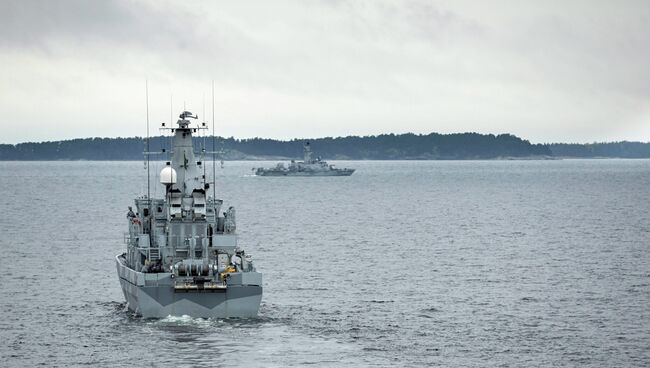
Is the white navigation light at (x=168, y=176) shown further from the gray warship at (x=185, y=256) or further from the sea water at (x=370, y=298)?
the sea water at (x=370, y=298)

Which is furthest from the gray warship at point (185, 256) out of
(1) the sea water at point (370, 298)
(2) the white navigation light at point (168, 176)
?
(1) the sea water at point (370, 298)

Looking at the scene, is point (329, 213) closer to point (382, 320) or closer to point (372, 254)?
point (372, 254)

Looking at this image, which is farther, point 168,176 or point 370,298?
point 370,298

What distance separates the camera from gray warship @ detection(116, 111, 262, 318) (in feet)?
154

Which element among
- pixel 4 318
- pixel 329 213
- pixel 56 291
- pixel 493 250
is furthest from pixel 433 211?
pixel 4 318

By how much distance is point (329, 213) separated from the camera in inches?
5153

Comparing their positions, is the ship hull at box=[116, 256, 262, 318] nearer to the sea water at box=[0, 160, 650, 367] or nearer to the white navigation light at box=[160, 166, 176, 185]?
the sea water at box=[0, 160, 650, 367]

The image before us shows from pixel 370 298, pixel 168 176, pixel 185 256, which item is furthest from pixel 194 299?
pixel 370 298

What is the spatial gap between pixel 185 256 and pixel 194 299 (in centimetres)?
465

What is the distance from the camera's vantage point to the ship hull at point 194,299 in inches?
1839

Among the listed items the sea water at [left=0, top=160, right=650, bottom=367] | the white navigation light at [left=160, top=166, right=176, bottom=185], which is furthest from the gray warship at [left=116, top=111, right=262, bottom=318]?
the sea water at [left=0, top=160, right=650, bottom=367]

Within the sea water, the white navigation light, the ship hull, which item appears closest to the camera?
the sea water

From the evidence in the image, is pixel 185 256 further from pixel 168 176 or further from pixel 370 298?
pixel 370 298

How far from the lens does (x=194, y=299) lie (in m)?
46.7
